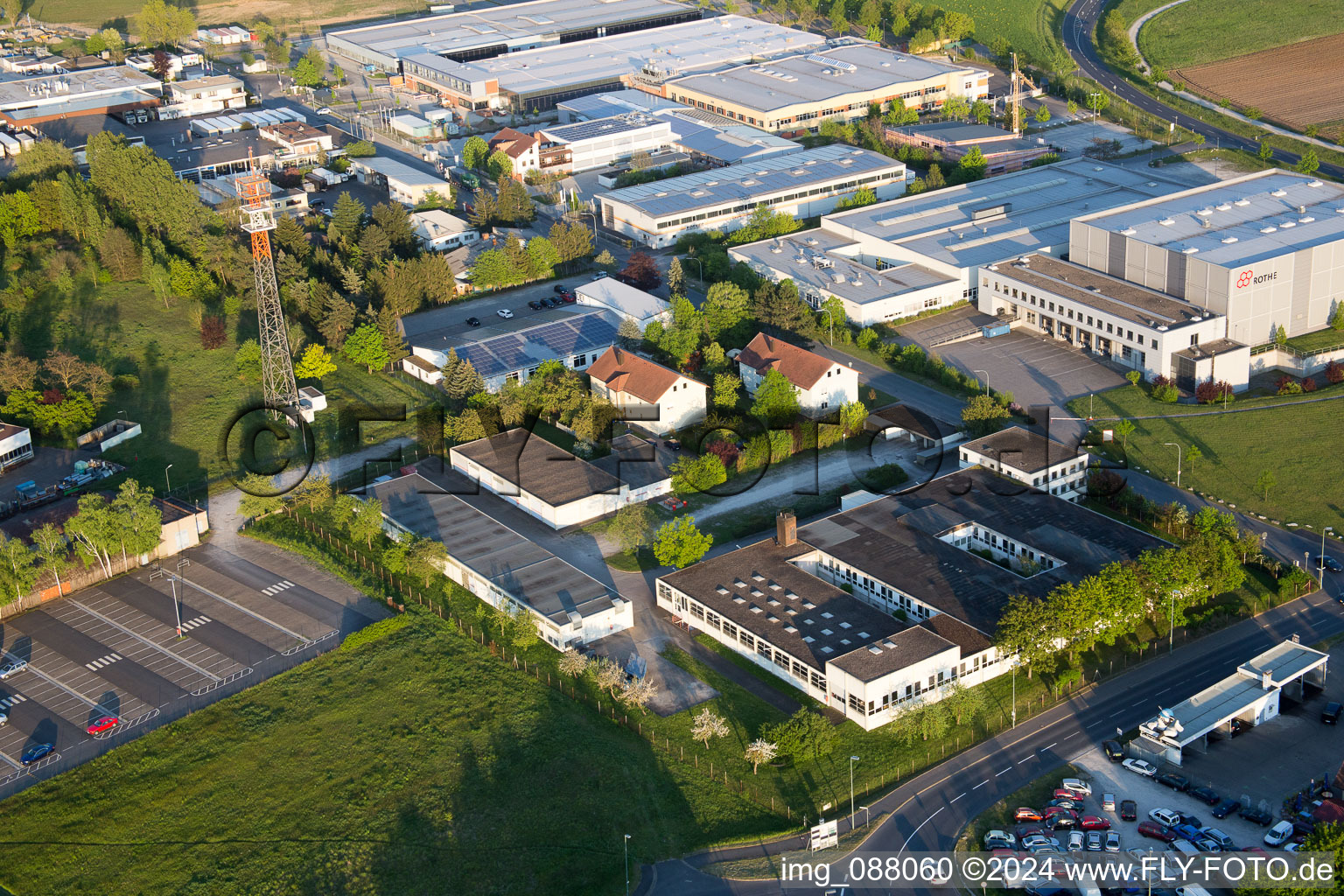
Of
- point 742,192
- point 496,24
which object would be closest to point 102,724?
point 742,192

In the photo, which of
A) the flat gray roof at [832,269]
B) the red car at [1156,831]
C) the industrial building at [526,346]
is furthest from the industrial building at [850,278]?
the red car at [1156,831]

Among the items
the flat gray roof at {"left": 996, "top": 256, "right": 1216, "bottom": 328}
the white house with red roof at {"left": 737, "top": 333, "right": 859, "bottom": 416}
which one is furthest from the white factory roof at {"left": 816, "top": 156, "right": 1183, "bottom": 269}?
the white house with red roof at {"left": 737, "top": 333, "right": 859, "bottom": 416}

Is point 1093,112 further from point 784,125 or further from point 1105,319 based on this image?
point 1105,319

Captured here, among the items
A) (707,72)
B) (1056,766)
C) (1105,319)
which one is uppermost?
(707,72)

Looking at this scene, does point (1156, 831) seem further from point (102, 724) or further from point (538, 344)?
point (538, 344)

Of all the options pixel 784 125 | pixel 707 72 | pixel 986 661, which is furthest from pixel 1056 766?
pixel 707 72

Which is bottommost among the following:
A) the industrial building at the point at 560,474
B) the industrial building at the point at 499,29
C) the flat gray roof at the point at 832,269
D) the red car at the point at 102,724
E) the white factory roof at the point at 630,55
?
the red car at the point at 102,724

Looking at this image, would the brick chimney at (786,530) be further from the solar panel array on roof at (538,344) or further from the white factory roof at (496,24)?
the white factory roof at (496,24)
